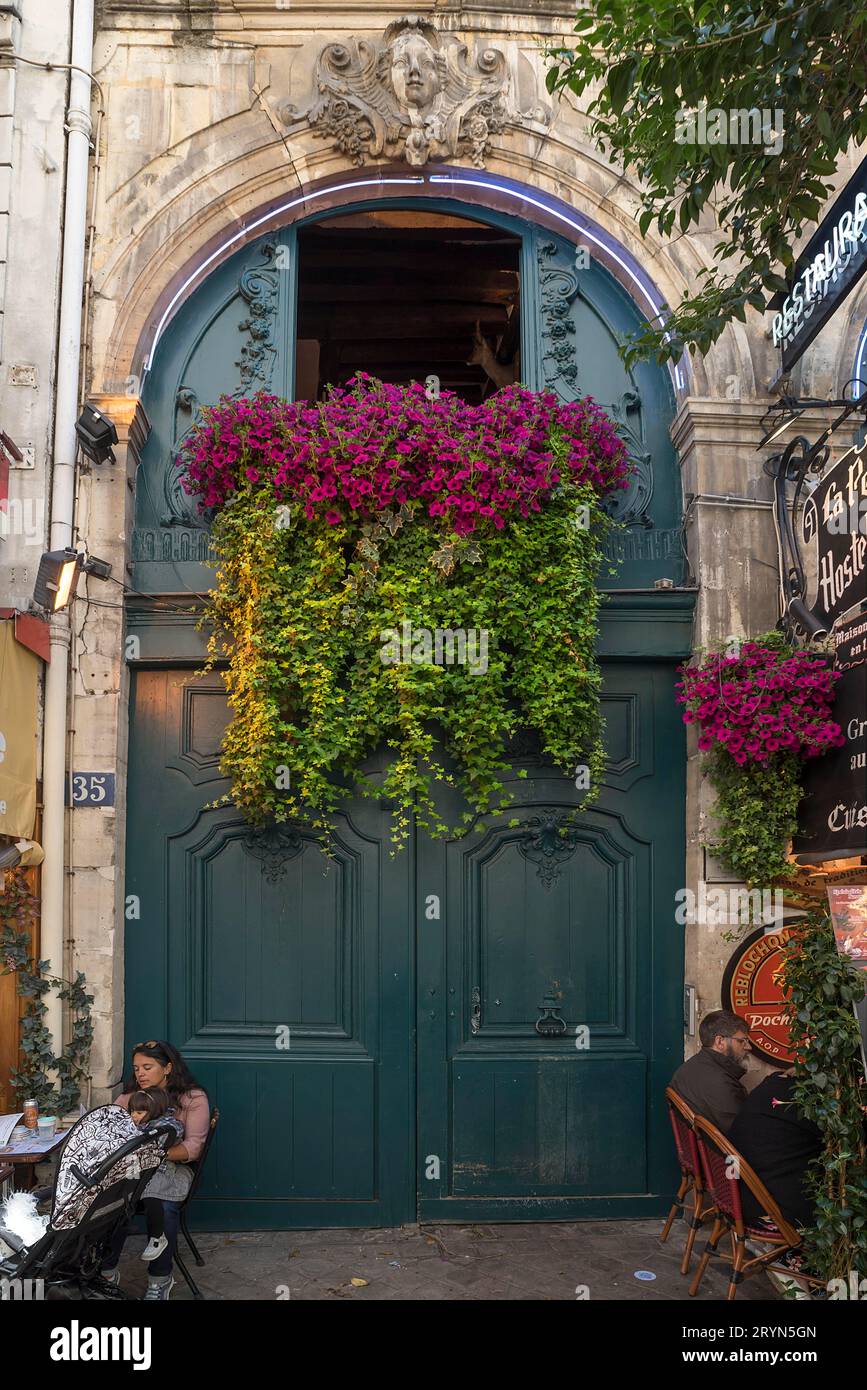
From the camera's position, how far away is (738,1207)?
5539 millimetres

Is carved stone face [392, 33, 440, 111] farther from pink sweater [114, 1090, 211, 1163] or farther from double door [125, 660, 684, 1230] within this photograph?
pink sweater [114, 1090, 211, 1163]

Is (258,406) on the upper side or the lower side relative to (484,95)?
lower

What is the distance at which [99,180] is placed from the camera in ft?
23.8

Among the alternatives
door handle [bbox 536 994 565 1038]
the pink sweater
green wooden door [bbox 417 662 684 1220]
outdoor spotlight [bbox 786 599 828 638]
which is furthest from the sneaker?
outdoor spotlight [bbox 786 599 828 638]

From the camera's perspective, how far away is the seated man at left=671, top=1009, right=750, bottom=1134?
6031 millimetres

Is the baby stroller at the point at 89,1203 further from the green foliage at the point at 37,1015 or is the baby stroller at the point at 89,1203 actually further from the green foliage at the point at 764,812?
the green foliage at the point at 764,812

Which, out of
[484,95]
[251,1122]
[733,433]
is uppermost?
[484,95]

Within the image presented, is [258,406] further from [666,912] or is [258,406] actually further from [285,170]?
[666,912]

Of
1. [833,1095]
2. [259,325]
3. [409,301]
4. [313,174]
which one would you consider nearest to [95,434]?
[259,325]

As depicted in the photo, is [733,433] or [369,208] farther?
[369,208]

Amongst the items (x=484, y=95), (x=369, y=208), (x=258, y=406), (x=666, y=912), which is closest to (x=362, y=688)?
(x=258, y=406)

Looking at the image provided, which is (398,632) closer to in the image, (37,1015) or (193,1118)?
(193,1118)

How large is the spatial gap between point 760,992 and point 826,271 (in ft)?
13.1

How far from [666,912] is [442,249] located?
502 cm
